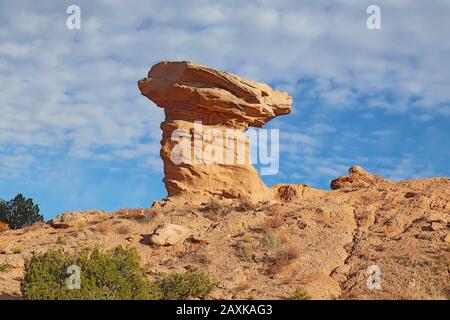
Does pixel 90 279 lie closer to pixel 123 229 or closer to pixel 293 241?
pixel 123 229

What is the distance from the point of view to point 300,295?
16.2 metres

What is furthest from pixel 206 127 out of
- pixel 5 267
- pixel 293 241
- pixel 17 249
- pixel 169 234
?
pixel 5 267

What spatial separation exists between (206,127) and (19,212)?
42.5ft

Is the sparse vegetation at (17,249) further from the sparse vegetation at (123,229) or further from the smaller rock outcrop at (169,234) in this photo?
the smaller rock outcrop at (169,234)

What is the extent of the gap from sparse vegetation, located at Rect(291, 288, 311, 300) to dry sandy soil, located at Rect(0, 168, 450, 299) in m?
0.36

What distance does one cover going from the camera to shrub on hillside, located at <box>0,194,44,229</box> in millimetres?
32219

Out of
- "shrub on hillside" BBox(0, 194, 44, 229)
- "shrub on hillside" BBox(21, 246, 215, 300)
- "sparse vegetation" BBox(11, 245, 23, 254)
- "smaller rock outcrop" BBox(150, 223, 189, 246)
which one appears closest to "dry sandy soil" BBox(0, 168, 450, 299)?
"sparse vegetation" BBox(11, 245, 23, 254)

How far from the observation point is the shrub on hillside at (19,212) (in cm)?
3222

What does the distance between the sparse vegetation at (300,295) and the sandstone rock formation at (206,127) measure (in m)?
9.26

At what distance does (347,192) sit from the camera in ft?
86.5

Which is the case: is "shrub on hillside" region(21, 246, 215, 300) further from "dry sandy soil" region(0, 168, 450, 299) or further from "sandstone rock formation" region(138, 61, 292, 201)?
"sandstone rock formation" region(138, 61, 292, 201)
